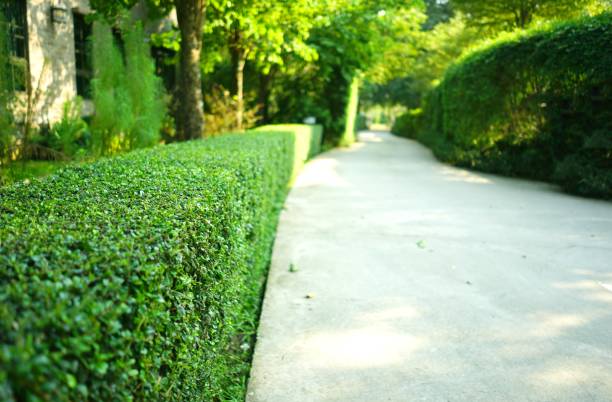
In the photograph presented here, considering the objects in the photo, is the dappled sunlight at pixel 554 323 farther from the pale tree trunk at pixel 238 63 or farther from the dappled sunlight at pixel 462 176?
the pale tree trunk at pixel 238 63

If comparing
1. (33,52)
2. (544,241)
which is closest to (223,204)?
(544,241)

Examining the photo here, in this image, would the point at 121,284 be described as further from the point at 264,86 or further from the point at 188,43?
the point at 264,86

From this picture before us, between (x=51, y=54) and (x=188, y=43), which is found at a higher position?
(x=188, y=43)

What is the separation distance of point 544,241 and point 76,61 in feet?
Result: 34.2

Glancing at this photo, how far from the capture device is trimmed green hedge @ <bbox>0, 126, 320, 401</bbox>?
1.10 meters

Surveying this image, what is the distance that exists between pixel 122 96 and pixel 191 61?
1.39 metres

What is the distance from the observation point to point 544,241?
5781 millimetres

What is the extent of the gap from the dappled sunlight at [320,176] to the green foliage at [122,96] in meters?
3.73

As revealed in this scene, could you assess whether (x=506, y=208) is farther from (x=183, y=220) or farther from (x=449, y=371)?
(x=183, y=220)

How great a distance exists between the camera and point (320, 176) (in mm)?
11555

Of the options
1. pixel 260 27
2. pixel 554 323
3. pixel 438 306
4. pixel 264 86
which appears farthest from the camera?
pixel 264 86

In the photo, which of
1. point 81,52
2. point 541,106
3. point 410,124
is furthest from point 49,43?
point 410,124

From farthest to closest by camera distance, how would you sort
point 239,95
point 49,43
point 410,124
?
point 410,124 → point 239,95 → point 49,43

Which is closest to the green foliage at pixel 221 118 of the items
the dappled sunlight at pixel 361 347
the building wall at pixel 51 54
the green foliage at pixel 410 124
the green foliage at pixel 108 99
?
the building wall at pixel 51 54
